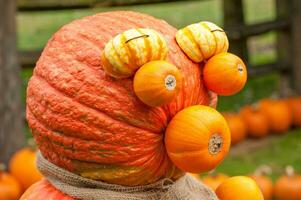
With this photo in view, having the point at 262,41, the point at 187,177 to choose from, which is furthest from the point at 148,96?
the point at 262,41

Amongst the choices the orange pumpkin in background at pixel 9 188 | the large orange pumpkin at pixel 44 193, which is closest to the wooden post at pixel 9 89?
the orange pumpkin in background at pixel 9 188

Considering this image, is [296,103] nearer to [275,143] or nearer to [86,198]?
[275,143]

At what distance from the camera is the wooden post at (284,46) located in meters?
6.36

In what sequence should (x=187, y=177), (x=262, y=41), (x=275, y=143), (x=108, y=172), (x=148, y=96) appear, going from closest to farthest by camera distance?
(x=148, y=96)
(x=108, y=172)
(x=187, y=177)
(x=275, y=143)
(x=262, y=41)

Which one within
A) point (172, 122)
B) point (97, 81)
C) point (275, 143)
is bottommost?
point (275, 143)

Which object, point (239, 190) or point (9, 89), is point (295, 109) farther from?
point (239, 190)

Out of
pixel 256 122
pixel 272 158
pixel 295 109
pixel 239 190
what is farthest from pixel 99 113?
pixel 295 109

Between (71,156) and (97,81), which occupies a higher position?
(97,81)

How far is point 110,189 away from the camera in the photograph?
1874 millimetres

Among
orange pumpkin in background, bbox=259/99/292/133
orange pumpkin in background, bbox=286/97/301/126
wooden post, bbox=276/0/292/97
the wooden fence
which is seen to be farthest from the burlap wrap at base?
wooden post, bbox=276/0/292/97

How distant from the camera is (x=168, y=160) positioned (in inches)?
73.8

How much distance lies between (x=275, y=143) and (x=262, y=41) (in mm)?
6669

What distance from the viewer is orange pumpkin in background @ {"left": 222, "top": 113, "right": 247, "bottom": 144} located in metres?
5.53

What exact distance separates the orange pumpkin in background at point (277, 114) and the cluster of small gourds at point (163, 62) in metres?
3.98
